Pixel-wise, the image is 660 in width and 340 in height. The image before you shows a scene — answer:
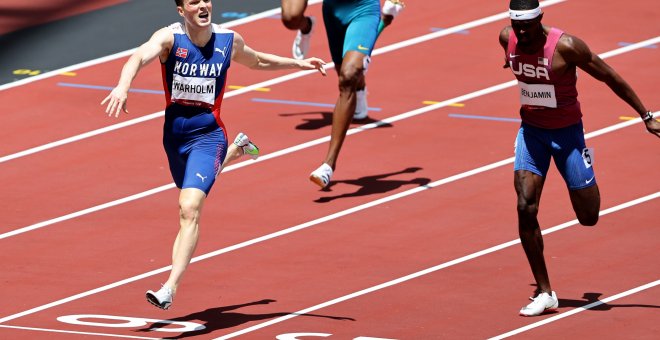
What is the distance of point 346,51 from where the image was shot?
56.7 feet

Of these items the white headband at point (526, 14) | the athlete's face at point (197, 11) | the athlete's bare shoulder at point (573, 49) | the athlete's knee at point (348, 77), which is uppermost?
the athlete's face at point (197, 11)

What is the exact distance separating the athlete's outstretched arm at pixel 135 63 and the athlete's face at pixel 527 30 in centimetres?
271

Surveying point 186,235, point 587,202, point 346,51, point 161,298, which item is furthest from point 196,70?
point 346,51

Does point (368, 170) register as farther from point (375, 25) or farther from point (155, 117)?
point (155, 117)

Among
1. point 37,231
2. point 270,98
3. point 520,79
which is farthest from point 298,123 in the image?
point 520,79

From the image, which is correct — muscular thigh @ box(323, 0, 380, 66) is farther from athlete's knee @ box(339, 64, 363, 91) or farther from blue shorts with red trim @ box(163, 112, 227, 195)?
blue shorts with red trim @ box(163, 112, 227, 195)

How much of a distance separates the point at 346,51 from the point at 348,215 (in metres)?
1.92

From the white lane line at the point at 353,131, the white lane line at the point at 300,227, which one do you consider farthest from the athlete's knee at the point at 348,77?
the white lane line at the point at 353,131

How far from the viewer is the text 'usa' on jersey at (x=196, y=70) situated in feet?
42.9

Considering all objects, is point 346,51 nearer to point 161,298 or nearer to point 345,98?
point 345,98

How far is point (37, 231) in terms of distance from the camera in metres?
15.9

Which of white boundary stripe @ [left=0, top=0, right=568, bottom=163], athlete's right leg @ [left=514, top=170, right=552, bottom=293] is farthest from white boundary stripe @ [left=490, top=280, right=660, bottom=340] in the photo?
white boundary stripe @ [left=0, top=0, right=568, bottom=163]

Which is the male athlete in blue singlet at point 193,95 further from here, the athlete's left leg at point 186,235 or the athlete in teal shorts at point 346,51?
the athlete in teal shorts at point 346,51

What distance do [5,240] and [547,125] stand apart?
Result: 17.6 ft
